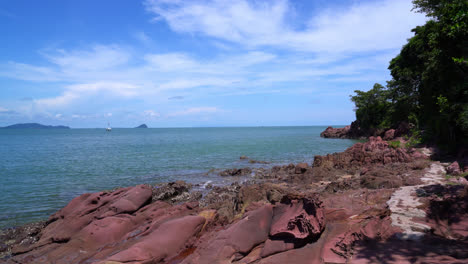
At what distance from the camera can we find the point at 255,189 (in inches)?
514

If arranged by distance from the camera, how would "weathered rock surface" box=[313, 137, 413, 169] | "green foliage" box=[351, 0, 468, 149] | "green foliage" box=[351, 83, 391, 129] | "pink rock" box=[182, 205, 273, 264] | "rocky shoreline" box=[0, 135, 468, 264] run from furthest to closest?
"green foliage" box=[351, 83, 391, 129]
"weathered rock surface" box=[313, 137, 413, 169]
"green foliage" box=[351, 0, 468, 149]
"pink rock" box=[182, 205, 273, 264]
"rocky shoreline" box=[0, 135, 468, 264]

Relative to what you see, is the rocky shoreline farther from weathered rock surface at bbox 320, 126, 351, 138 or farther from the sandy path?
weathered rock surface at bbox 320, 126, 351, 138

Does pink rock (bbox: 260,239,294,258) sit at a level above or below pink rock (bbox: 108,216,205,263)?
above

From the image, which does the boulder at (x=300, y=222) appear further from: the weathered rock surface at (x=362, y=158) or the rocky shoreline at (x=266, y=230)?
the weathered rock surface at (x=362, y=158)

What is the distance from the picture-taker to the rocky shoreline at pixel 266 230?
248 inches

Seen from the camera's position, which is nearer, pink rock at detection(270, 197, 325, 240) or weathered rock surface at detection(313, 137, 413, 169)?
pink rock at detection(270, 197, 325, 240)

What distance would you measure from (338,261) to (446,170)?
12.1m

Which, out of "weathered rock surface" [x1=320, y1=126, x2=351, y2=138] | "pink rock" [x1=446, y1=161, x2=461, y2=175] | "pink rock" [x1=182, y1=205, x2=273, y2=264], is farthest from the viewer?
"weathered rock surface" [x1=320, y1=126, x2=351, y2=138]

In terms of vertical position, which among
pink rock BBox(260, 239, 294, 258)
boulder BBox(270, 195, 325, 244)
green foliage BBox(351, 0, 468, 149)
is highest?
green foliage BBox(351, 0, 468, 149)

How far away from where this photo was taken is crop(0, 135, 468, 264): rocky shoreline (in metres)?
6.29

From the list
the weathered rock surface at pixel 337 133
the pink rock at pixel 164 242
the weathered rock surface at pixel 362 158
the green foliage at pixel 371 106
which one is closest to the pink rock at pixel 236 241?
→ the pink rock at pixel 164 242

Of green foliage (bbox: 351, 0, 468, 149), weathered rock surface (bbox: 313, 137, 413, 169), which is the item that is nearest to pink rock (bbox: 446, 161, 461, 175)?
green foliage (bbox: 351, 0, 468, 149)

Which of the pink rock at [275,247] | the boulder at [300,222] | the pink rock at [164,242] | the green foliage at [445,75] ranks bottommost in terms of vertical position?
the pink rock at [164,242]

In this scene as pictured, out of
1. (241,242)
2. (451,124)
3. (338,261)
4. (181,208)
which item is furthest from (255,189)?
(451,124)
